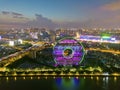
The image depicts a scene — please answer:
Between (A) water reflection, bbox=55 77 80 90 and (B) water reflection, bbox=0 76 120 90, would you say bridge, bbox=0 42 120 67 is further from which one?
(A) water reflection, bbox=55 77 80 90

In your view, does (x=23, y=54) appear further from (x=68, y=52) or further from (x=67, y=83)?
(x=67, y=83)

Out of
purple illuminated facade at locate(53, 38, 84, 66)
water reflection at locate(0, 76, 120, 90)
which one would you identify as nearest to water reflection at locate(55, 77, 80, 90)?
Result: water reflection at locate(0, 76, 120, 90)

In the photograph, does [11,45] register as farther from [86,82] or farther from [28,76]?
[86,82]

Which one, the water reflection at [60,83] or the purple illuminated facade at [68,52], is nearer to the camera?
the water reflection at [60,83]

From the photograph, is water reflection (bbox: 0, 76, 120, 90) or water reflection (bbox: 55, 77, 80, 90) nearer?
water reflection (bbox: 0, 76, 120, 90)

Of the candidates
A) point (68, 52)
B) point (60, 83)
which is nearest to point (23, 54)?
point (68, 52)

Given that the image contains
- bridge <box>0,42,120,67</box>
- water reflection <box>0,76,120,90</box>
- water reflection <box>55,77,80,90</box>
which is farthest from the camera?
bridge <box>0,42,120,67</box>

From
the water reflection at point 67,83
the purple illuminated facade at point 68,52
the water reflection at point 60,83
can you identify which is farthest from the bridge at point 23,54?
the water reflection at point 67,83

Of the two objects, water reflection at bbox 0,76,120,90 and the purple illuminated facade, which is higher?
the purple illuminated facade

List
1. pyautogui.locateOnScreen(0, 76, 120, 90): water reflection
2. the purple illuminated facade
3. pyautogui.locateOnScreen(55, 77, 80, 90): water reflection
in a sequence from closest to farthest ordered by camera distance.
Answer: pyautogui.locateOnScreen(0, 76, 120, 90): water reflection, pyautogui.locateOnScreen(55, 77, 80, 90): water reflection, the purple illuminated facade

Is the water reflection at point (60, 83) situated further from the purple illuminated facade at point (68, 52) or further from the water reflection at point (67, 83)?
the purple illuminated facade at point (68, 52)

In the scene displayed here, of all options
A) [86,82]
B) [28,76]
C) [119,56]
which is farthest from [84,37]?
[86,82]
